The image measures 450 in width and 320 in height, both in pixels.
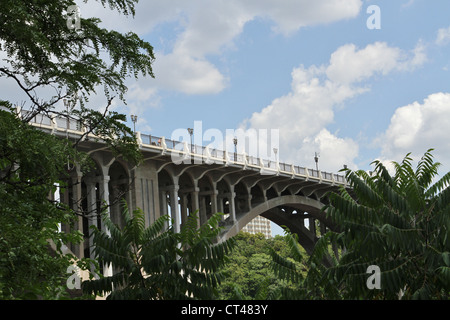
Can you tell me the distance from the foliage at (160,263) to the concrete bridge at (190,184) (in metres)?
13.6

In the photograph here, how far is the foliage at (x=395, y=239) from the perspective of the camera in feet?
43.4

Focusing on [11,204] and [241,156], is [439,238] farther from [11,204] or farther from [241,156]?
[241,156]

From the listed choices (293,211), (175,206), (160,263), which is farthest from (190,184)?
(160,263)

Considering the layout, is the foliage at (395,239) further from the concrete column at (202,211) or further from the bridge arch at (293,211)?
the bridge arch at (293,211)

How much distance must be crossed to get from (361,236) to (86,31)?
7416mm

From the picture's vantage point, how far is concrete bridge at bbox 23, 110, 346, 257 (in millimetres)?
38500

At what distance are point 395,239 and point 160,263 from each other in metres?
4.97

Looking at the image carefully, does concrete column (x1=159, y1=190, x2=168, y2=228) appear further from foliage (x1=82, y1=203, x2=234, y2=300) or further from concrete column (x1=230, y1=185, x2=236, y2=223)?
foliage (x1=82, y1=203, x2=234, y2=300)

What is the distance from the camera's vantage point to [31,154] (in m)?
11.8
